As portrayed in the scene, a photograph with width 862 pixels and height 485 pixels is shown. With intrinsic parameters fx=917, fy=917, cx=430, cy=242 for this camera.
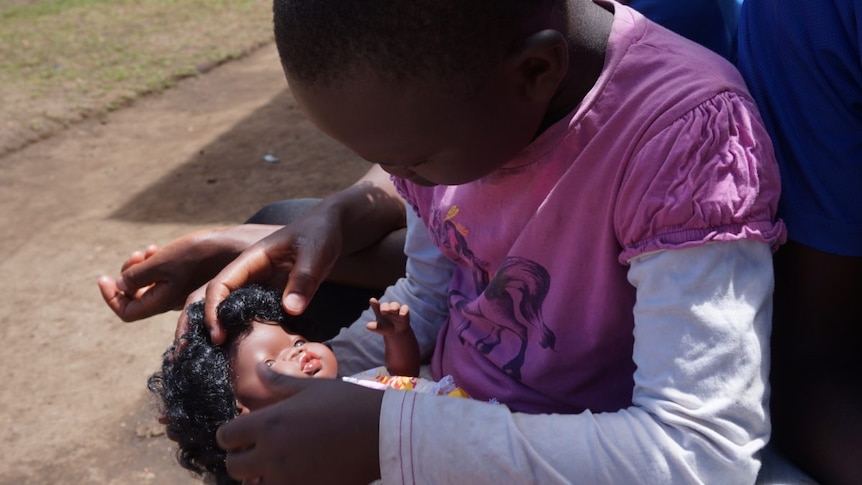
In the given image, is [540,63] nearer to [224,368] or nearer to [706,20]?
[706,20]

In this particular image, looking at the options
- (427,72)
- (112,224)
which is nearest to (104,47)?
(112,224)

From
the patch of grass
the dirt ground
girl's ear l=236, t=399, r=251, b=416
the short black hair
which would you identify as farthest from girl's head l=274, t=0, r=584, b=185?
the patch of grass

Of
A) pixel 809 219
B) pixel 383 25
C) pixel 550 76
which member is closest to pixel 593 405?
pixel 809 219

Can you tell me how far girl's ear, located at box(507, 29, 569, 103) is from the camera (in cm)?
133

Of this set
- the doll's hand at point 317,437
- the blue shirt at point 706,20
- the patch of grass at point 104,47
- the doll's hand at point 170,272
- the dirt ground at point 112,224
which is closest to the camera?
the doll's hand at point 317,437

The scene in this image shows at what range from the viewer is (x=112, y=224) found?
16.2 feet

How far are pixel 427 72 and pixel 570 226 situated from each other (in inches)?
13.8

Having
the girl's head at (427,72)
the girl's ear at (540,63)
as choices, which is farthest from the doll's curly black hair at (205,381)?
the girl's ear at (540,63)

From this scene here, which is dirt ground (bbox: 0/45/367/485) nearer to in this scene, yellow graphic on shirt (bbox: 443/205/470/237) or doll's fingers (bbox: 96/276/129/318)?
doll's fingers (bbox: 96/276/129/318)

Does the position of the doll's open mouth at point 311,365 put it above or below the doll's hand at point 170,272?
below

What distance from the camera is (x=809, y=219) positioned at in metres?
1.36

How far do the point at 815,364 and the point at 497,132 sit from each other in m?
0.62

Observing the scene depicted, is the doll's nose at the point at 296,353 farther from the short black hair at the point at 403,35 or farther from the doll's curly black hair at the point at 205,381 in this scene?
the short black hair at the point at 403,35

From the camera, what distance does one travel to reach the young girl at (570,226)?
4.14 feet
